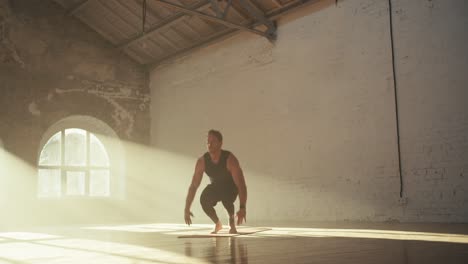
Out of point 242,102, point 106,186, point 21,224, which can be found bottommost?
point 21,224

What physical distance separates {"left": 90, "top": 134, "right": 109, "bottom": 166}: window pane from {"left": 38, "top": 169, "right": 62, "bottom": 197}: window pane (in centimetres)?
86

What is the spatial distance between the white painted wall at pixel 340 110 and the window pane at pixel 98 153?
1964 millimetres

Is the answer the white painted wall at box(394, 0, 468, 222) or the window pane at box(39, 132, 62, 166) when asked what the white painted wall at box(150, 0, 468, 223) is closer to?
the white painted wall at box(394, 0, 468, 222)

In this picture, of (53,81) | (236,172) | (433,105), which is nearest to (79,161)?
(53,81)

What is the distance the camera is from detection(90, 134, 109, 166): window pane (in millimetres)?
11552

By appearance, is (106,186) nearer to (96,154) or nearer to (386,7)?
(96,154)

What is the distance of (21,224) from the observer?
9.94 metres

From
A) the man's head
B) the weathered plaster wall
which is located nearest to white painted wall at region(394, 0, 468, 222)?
the man's head

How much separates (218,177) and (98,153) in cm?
660

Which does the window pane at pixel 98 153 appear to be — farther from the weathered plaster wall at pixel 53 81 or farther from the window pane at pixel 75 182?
the weathered plaster wall at pixel 53 81

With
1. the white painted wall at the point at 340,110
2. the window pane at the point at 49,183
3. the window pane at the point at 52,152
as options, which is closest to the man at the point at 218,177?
the white painted wall at the point at 340,110

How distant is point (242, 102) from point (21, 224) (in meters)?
4.83

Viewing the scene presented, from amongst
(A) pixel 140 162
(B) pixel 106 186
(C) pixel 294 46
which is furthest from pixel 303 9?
(B) pixel 106 186

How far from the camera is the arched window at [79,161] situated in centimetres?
1091
